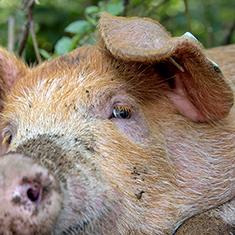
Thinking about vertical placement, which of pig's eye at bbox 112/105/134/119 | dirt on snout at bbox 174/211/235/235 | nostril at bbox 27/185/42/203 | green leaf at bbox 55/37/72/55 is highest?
nostril at bbox 27/185/42/203

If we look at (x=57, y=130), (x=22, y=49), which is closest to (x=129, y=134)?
(x=57, y=130)

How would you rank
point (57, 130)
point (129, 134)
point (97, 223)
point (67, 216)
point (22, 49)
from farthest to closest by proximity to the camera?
point (22, 49) < point (129, 134) < point (57, 130) < point (97, 223) < point (67, 216)

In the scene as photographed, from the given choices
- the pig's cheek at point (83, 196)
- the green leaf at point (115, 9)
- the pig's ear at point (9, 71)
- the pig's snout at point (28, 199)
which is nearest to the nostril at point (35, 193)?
the pig's snout at point (28, 199)

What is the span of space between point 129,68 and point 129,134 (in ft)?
1.81

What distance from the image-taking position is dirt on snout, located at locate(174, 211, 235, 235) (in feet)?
7.66

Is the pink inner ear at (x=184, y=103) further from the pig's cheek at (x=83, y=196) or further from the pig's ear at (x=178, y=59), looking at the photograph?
the pig's cheek at (x=83, y=196)

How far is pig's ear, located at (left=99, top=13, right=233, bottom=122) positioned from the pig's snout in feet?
2.95

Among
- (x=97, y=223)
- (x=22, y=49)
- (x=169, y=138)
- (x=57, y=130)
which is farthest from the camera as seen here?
(x=22, y=49)

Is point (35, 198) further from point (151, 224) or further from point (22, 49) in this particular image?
point (22, 49)

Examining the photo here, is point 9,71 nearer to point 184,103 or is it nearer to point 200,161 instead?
point 184,103

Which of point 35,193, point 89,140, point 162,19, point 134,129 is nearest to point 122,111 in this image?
point 134,129

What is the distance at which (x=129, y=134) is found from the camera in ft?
7.97

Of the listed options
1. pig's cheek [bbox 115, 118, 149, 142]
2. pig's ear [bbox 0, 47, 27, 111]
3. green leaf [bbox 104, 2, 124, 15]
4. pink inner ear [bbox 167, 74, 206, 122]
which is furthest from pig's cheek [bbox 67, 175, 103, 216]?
green leaf [bbox 104, 2, 124, 15]

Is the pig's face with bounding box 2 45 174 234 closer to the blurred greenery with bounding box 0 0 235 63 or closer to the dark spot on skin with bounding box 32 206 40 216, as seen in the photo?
the dark spot on skin with bounding box 32 206 40 216
